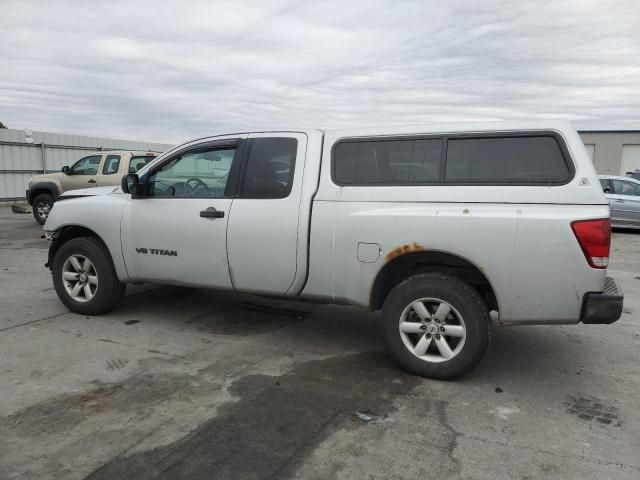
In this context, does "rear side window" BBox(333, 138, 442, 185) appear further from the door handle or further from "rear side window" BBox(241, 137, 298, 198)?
the door handle

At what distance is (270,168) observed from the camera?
454 cm

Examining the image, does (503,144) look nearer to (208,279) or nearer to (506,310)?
(506,310)

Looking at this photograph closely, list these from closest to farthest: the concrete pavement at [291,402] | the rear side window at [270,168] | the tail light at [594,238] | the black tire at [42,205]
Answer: the concrete pavement at [291,402] < the tail light at [594,238] < the rear side window at [270,168] < the black tire at [42,205]

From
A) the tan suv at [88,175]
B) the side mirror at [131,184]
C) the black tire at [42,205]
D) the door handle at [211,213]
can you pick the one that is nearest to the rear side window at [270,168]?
the door handle at [211,213]

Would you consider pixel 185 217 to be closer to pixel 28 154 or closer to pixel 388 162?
pixel 388 162

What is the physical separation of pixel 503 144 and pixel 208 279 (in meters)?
2.73

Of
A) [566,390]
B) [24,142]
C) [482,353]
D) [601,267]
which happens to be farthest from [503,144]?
[24,142]

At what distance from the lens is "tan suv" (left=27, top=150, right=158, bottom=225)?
12.2 metres

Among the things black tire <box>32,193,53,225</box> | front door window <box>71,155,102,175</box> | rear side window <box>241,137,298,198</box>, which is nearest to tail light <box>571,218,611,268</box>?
rear side window <box>241,137,298,198</box>

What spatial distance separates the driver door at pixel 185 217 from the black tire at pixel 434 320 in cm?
155

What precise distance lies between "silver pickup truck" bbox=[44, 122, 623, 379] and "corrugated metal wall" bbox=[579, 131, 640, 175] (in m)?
32.4

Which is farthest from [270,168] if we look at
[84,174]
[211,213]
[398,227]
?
[84,174]

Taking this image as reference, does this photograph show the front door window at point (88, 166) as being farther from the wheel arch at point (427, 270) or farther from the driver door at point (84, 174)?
the wheel arch at point (427, 270)

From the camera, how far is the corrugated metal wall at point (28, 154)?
1931 cm
